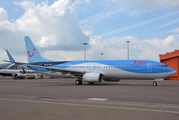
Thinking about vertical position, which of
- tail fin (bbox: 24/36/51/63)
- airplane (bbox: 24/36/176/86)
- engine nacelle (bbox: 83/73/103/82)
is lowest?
engine nacelle (bbox: 83/73/103/82)

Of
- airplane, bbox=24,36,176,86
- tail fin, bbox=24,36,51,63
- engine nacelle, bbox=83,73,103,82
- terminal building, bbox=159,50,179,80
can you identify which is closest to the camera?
airplane, bbox=24,36,176,86

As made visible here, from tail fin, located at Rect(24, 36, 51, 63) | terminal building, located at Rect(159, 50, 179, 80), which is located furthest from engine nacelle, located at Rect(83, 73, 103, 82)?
terminal building, located at Rect(159, 50, 179, 80)

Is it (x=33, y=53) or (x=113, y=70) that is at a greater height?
(x=33, y=53)

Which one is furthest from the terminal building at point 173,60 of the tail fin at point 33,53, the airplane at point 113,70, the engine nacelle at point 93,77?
the tail fin at point 33,53

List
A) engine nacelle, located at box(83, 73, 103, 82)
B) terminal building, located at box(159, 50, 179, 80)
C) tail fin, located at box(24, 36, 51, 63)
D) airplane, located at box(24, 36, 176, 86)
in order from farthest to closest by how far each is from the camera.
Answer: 1. terminal building, located at box(159, 50, 179, 80)
2. tail fin, located at box(24, 36, 51, 63)
3. engine nacelle, located at box(83, 73, 103, 82)
4. airplane, located at box(24, 36, 176, 86)

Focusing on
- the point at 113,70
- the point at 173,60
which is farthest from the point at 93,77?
the point at 173,60

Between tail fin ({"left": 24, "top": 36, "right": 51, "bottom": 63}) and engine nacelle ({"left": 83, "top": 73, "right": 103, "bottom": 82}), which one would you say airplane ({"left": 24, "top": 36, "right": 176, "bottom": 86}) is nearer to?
engine nacelle ({"left": 83, "top": 73, "right": 103, "bottom": 82})

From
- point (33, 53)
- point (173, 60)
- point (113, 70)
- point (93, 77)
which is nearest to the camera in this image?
point (93, 77)

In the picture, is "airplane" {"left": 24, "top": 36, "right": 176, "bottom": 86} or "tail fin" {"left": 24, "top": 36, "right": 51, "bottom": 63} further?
"tail fin" {"left": 24, "top": 36, "right": 51, "bottom": 63}

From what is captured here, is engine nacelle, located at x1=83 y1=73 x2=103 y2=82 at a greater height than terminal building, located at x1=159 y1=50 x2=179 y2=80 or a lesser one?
lesser

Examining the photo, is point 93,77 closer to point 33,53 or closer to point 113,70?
point 113,70

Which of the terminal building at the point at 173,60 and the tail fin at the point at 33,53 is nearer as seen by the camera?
the tail fin at the point at 33,53

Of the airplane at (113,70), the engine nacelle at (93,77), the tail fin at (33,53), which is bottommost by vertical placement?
the engine nacelle at (93,77)

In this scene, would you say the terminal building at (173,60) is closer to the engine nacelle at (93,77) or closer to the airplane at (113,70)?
the airplane at (113,70)
